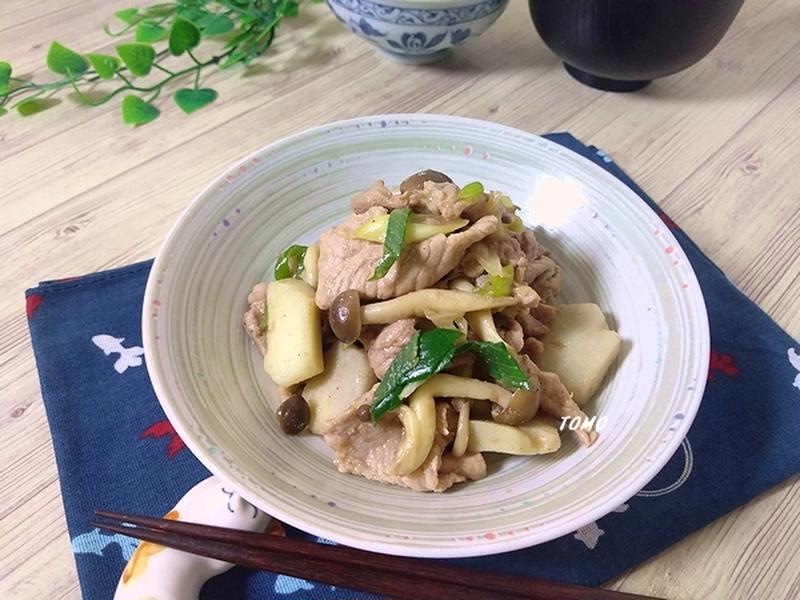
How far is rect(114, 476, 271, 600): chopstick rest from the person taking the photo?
3.67 feet

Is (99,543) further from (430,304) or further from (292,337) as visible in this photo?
(430,304)

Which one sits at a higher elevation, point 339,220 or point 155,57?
point 155,57

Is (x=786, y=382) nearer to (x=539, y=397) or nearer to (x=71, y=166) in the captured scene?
(x=539, y=397)

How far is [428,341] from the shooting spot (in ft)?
4.02

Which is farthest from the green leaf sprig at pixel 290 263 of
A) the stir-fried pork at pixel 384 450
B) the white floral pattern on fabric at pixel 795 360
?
the white floral pattern on fabric at pixel 795 360

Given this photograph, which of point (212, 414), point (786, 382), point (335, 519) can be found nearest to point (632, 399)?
point (786, 382)

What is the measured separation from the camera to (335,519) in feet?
3.55

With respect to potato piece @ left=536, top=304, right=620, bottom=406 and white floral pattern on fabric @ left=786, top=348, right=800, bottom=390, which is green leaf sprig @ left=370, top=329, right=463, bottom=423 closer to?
→ potato piece @ left=536, top=304, right=620, bottom=406

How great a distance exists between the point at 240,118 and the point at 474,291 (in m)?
1.24

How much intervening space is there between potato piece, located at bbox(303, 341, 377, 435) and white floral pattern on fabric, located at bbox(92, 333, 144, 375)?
44cm

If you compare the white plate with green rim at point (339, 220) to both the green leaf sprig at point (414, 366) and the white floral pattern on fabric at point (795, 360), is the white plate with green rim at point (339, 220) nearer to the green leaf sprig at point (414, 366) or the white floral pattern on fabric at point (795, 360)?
the green leaf sprig at point (414, 366)

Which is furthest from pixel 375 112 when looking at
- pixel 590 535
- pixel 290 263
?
pixel 590 535

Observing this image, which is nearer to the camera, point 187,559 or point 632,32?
point 187,559

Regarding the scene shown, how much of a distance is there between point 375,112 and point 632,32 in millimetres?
821
